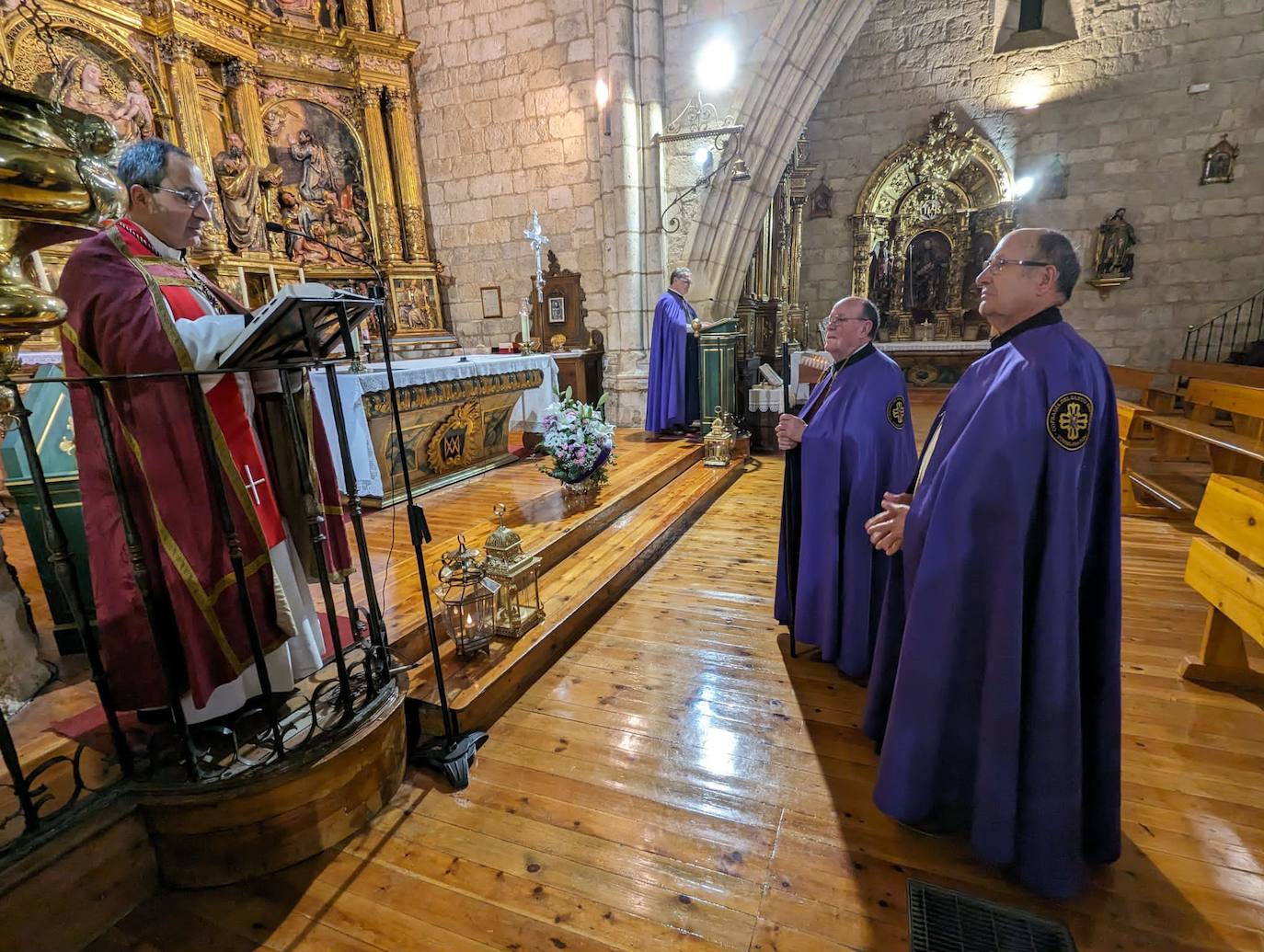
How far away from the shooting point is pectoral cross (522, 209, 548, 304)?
305 inches

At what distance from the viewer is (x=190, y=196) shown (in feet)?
5.91

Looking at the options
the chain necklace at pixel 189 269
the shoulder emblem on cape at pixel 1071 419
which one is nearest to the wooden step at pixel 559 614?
the chain necklace at pixel 189 269

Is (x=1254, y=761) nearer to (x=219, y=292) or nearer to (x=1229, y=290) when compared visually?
(x=219, y=292)

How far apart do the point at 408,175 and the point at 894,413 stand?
8089 millimetres

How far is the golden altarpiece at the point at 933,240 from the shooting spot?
10844 mm

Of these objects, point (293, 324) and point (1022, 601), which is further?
point (293, 324)

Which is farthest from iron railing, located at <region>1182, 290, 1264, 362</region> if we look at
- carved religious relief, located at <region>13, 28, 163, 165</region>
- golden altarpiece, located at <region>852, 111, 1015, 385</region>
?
carved religious relief, located at <region>13, 28, 163, 165</region>

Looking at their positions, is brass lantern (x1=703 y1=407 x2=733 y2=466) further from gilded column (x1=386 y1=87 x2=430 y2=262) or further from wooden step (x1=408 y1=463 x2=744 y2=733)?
gilded column (x1=386 y1=87 x2=430 y2=262)

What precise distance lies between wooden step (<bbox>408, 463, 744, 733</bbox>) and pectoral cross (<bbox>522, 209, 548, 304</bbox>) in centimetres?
413

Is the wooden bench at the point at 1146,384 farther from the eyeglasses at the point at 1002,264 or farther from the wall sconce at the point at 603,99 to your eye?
the wall sconce at the point at 603,99

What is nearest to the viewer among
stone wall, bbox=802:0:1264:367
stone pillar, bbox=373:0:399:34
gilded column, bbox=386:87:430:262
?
stone pillar, bbox=373:0:399:34

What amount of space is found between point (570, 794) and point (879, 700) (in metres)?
1.19

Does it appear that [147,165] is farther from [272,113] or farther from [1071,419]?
[272,113]

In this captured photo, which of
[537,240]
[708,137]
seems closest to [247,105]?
[537,240]
